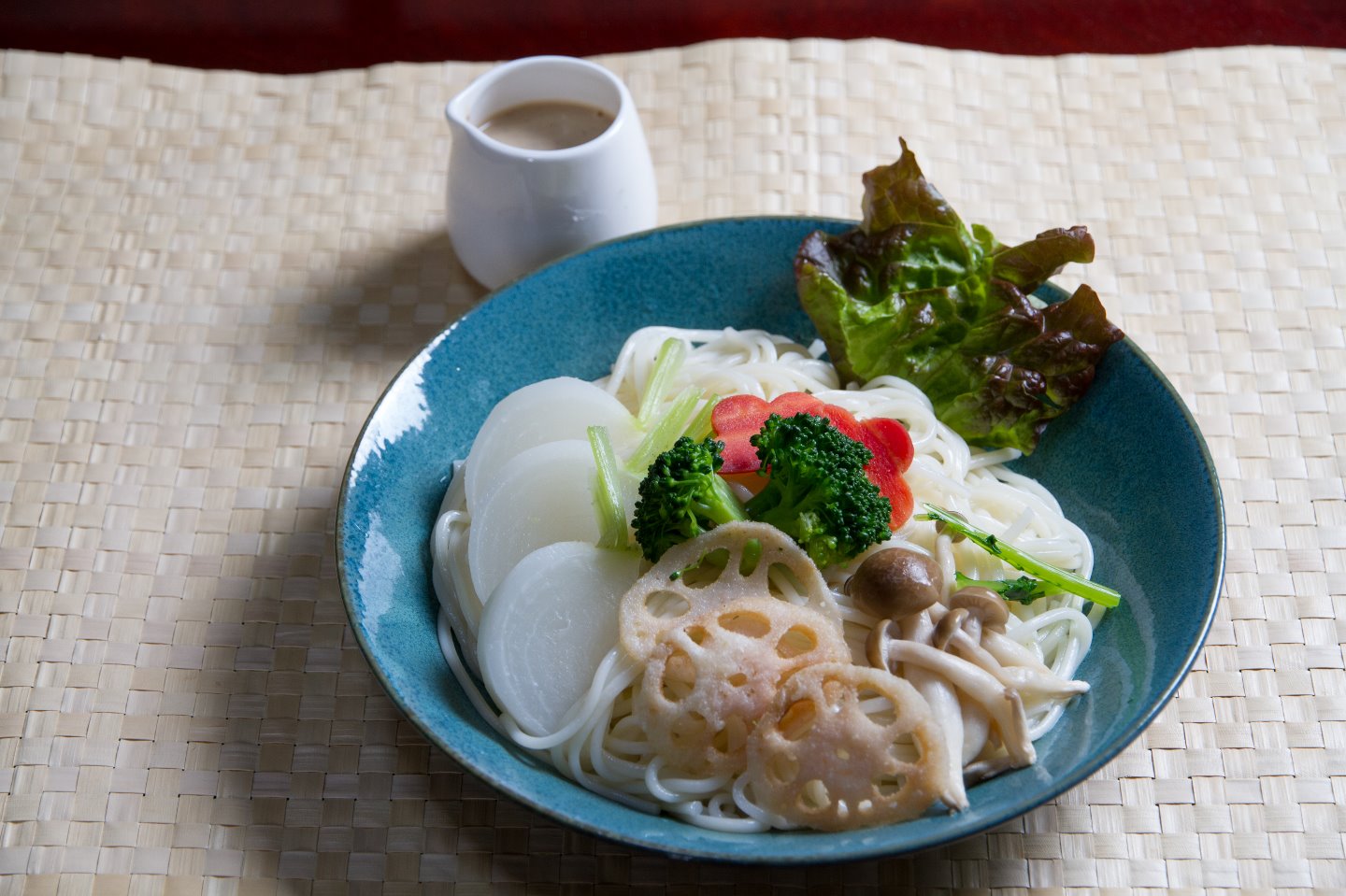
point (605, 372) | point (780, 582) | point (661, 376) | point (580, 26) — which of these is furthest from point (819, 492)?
point (580, 26)

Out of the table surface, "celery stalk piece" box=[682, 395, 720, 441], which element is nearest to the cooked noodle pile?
"celery stalk piece" box=[682, 395, 720, 441]

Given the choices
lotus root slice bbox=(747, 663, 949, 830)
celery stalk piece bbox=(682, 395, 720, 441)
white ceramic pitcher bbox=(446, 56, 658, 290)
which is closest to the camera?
lotus root slice bbox=(747, 663, 949, 830)

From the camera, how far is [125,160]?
5.58 meters

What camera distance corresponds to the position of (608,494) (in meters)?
3.65

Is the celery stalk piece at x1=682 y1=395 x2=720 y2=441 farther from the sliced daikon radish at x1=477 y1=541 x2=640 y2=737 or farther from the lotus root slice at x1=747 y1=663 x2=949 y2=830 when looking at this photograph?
the lotus root slice at x1=747 y1=663 x2=949 y2=830

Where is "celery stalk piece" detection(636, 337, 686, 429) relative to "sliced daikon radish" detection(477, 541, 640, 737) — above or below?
above

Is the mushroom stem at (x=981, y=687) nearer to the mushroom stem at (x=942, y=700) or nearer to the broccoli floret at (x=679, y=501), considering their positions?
the mushroom stem at (x=942, y=700)

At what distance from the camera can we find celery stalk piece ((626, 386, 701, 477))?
3857 mm

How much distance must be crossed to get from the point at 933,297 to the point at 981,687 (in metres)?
1.59

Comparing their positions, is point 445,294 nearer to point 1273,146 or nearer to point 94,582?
point 94,582

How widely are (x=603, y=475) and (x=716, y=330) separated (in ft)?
3.82

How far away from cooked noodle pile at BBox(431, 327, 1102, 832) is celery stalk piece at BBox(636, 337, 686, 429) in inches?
2.6

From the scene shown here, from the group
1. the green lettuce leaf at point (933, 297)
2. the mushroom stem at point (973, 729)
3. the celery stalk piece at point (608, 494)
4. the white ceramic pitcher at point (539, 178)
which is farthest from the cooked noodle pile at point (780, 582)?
the white ceramic pitcher at point (539, 178)

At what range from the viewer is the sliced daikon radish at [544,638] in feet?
11.3
